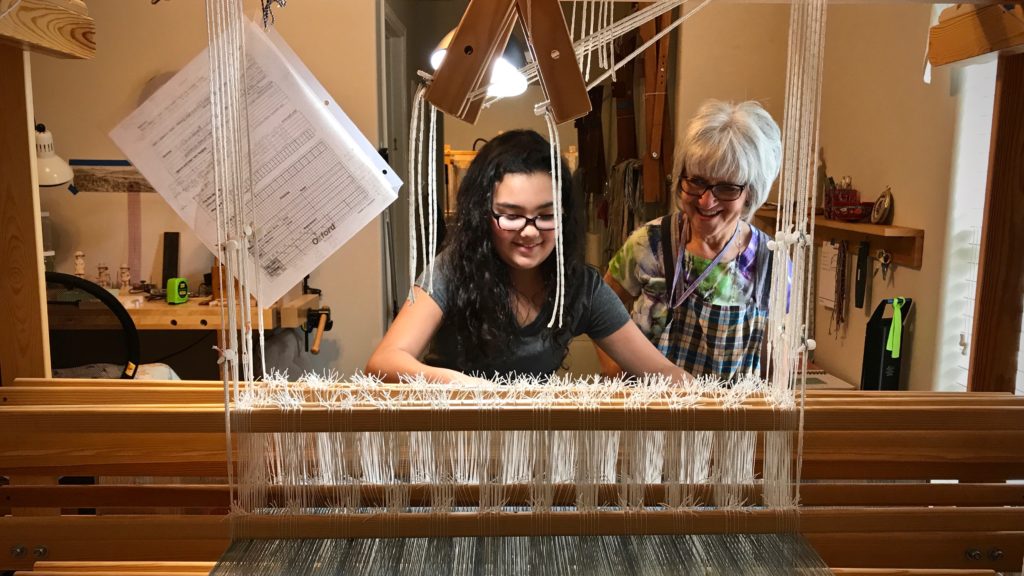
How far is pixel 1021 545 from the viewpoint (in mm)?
890

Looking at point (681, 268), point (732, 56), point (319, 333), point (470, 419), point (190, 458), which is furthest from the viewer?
point (319, 333)

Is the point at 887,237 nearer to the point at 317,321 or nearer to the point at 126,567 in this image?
the point at 317,321

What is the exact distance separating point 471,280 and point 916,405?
68 cm

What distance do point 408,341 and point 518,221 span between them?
276 millimetres

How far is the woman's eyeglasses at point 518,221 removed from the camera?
3.84ft

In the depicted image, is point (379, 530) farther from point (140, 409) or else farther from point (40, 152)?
point (40, 152)

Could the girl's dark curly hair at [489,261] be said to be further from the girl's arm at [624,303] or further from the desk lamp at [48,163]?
the desk lamp at [48,163]

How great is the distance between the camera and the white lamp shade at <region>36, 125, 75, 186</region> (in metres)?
2.21

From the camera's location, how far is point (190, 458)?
3.01 feet

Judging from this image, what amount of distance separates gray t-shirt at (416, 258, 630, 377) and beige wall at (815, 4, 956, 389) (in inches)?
46.0

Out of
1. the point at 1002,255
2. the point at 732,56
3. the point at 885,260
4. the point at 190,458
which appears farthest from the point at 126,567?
the point at 885,260

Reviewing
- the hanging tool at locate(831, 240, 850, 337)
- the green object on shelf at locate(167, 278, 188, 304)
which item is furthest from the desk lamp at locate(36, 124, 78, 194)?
the hanging tool at locate(831, 240, 850, 337)

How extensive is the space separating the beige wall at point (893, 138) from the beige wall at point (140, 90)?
1447 millimetres

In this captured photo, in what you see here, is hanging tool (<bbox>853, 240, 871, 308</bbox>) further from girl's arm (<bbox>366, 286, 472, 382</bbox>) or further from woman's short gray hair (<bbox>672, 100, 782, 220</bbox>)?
girl's arm (<bbox>366, 286, 472, 382</bbox>)
